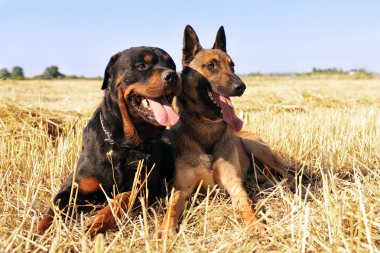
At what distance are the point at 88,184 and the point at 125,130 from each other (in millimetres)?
602

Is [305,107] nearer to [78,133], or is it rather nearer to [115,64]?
[78,133]

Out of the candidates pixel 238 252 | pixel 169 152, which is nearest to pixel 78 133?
pixel 169 152

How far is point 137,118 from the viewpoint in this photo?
3.94 meters

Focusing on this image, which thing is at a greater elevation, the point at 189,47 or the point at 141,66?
the point at 189,47

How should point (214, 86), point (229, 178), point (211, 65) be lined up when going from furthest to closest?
point (211, 65) < point (214, 86) < point (229, 178)

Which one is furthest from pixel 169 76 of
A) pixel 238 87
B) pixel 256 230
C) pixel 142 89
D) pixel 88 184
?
pixel 256 230

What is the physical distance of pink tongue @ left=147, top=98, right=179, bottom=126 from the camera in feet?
12.3

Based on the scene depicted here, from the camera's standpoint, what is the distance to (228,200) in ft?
13.8

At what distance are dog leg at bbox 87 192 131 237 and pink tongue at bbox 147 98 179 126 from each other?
0.77 metres

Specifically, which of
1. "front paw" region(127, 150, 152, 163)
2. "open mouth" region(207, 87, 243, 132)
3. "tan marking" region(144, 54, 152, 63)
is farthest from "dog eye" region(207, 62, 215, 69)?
"front paw" region(127, 150, 152, 163)

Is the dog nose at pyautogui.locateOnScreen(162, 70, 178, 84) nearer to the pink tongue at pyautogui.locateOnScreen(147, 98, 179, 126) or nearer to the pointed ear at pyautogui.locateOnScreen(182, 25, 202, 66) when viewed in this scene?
the pink tongue at pyautogui.locateOnScreen(147, 98, 179, 126)

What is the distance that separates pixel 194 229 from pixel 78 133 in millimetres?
3175

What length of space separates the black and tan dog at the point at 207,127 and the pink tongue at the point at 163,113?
2.29 ft

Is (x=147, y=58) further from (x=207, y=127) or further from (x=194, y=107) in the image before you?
(x=207, y=127)
